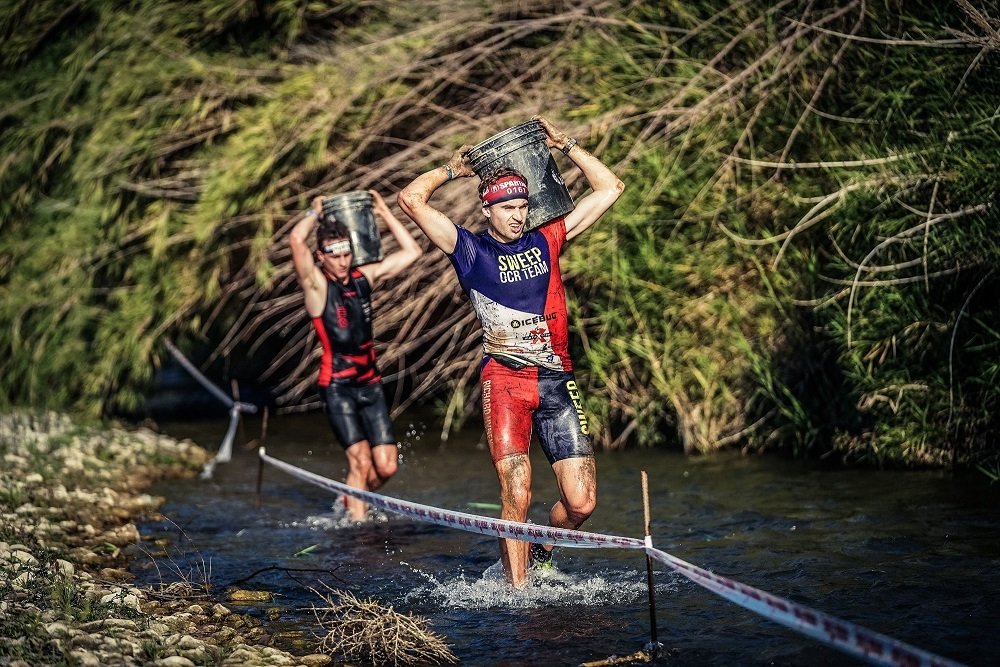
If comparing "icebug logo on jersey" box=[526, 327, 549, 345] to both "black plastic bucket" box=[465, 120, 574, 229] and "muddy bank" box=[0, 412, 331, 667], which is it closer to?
"black plastic bucket" box=[465, 120, 574, 229]

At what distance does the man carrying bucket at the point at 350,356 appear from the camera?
8.75 metres

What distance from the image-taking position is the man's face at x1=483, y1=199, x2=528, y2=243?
6.30 metres

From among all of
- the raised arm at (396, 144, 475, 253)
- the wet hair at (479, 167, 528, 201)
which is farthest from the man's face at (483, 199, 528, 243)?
the raised arm at (396, 144, 475, 253)

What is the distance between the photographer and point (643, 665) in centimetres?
509

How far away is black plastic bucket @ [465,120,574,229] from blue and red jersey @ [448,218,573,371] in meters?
0.21

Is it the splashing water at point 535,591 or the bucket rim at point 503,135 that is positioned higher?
the bucket rim at point 503,135

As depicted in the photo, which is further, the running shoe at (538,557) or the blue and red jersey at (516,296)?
the running shoe at (538,557)

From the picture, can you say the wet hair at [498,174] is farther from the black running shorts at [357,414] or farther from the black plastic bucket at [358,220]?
the black running shorts at [357,414]

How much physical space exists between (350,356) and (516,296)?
282 cm

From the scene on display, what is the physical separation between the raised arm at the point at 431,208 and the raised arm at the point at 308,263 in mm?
2195

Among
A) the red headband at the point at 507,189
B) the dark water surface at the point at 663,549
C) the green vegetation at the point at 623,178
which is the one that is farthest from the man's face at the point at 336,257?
the red headband at the point at 507,189

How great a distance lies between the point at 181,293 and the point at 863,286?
7.08 m

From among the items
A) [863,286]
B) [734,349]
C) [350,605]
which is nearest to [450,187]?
[734,349]

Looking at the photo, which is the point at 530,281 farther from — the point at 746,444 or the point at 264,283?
Answer: the point at 264,283
